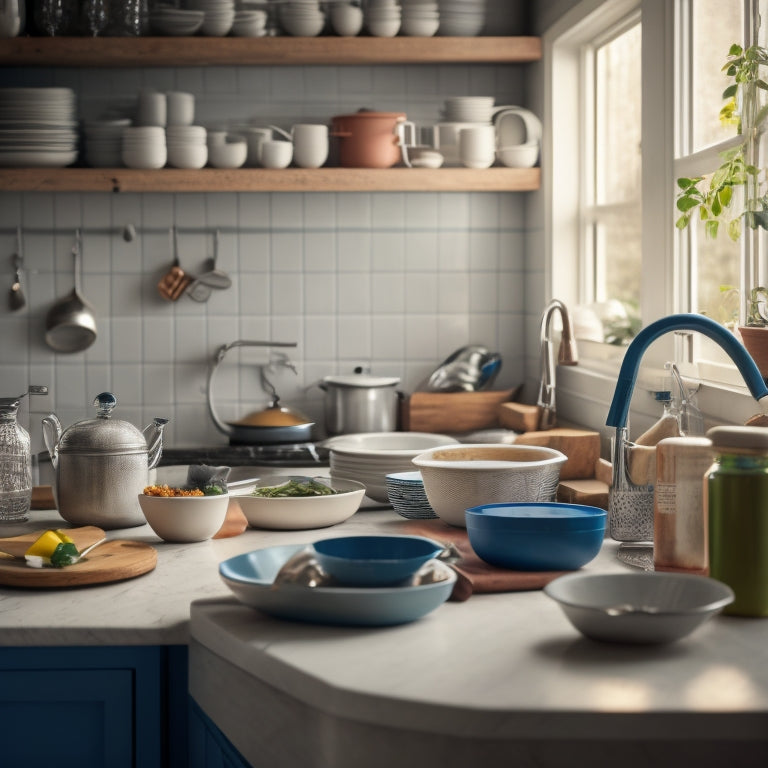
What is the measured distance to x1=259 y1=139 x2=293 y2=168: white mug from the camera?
373 centimetres

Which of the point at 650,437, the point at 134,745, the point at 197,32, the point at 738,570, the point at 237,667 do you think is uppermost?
the point at 197,32

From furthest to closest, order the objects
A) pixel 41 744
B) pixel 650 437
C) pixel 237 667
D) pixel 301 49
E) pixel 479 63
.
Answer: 1. pixel 479 63
2. pixel 301 49
3. pixel 650 437
4. pixel 41 744
5. pixel 237 667

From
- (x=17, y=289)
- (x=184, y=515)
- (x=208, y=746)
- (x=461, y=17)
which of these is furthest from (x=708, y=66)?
(x=17, y=289)

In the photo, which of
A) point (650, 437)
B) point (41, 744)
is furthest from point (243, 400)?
point (41, 744)

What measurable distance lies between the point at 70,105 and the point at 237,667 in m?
2.85

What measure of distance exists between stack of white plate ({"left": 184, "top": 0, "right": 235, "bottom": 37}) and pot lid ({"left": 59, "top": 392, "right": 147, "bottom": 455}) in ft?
6.62

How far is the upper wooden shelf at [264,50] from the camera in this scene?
3684 mm

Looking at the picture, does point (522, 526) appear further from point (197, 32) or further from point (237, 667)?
point (197, 32)

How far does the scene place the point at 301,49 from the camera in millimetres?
3709

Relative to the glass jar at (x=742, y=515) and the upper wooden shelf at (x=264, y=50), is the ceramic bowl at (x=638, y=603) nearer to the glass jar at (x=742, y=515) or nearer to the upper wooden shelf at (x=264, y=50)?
the glass jar at (x=742, y=515)

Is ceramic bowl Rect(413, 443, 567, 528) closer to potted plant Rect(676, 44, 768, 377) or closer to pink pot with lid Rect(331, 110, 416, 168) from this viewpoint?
potted plant Rect(676, 44, 768, 377)

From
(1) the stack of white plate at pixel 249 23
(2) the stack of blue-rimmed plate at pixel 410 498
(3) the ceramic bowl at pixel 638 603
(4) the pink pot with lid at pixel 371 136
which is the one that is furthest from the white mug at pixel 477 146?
(3) the ceramic bowl at pixel 638 603

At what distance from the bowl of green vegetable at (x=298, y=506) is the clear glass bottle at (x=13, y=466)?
43 cm

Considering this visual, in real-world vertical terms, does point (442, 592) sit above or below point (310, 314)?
below
